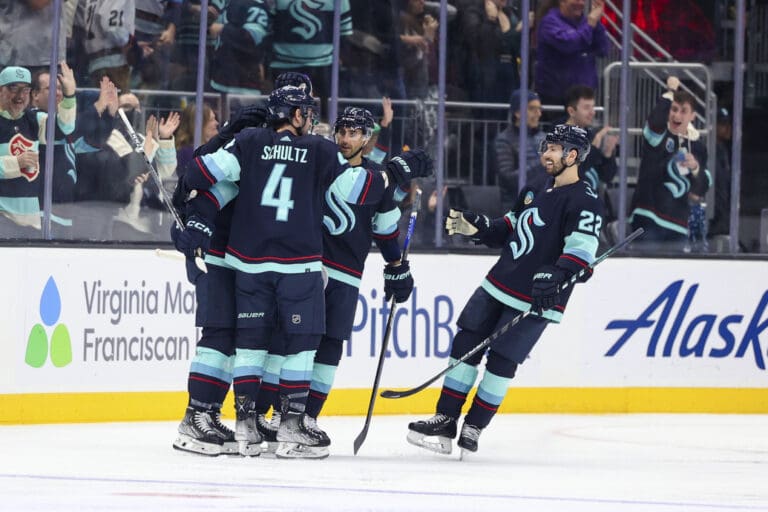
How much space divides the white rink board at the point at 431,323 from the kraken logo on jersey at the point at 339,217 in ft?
5.67

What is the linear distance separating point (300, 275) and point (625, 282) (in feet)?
10.5

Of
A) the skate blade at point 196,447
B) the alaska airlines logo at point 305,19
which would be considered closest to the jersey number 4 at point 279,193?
the skate blade at point 196,447

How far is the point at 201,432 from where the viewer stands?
5.88 metres

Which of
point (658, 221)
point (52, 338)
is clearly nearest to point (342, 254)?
point (52, 338)

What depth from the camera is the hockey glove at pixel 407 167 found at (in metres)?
5.91

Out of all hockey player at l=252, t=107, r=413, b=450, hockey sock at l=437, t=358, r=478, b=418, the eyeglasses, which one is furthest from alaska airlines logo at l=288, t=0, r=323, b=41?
hockey sock at l=437, t=358, r=478, b=418

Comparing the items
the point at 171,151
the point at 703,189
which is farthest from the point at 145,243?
the point at 703,189

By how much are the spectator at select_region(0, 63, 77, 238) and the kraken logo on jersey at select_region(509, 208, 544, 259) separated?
2459 mm

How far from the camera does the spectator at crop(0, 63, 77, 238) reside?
745cm

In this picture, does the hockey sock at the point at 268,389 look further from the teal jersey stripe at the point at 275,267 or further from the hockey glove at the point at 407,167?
the hockey glove at the point at 407,167

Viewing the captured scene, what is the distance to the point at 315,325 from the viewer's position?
5836mm

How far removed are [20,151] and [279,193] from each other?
2219 mm

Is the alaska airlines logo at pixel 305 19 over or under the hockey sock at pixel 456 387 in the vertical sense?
over

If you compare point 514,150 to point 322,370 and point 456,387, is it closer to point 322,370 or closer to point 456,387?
point 456,387
